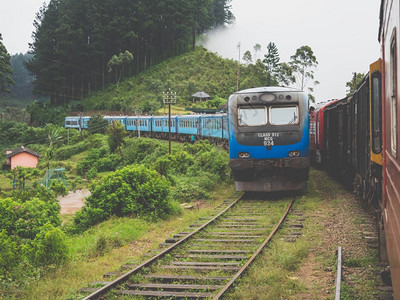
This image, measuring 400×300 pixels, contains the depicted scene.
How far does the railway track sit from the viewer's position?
6285 mm

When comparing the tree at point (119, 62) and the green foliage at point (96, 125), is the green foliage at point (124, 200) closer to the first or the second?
the green foliage at point (96, 125)

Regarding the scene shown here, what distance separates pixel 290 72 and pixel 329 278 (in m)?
58.4

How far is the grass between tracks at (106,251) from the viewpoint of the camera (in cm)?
658

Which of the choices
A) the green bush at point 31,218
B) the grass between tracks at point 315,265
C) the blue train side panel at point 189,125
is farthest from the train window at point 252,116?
the blue train side panel at point 189,125

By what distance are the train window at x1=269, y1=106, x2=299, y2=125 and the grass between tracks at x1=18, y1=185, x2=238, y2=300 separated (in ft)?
10.2

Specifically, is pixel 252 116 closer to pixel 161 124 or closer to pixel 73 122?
pixel 161 124

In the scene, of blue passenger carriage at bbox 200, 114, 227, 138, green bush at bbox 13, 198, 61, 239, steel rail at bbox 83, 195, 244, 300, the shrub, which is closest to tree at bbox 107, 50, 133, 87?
the shrub

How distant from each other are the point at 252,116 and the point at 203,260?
6.65 metres

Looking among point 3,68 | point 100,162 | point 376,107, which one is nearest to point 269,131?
point 376,107

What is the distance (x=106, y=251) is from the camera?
8.94m

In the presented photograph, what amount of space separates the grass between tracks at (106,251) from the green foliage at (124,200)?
50cm

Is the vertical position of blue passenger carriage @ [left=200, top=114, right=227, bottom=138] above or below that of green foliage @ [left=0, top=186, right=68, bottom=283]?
above

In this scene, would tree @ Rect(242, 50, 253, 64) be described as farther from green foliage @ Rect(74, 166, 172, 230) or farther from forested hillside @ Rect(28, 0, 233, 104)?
green foliage @ Rect(74, 166, 172, 230)

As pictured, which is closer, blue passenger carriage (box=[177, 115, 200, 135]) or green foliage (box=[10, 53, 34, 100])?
blue passenger carriage (box=[177, 115, 200, 135])
